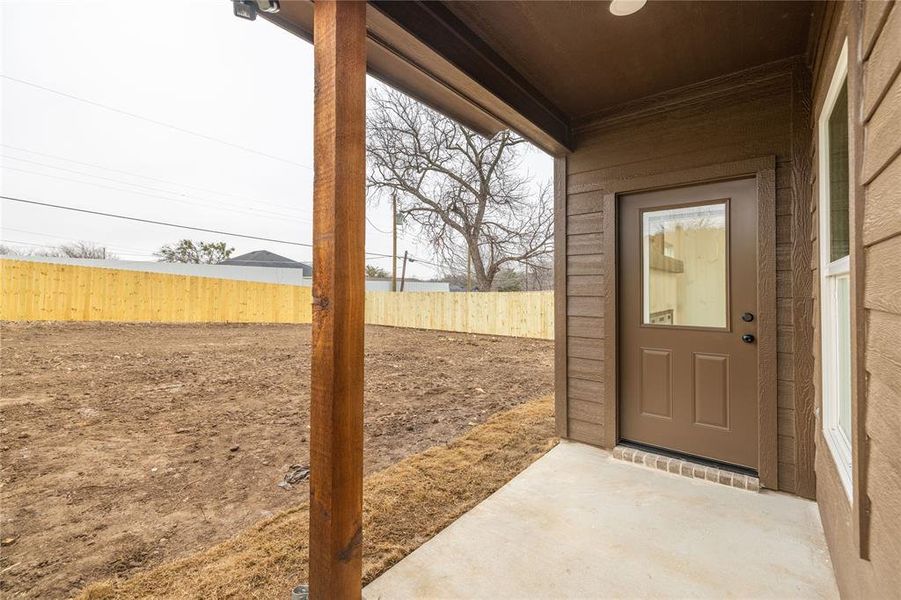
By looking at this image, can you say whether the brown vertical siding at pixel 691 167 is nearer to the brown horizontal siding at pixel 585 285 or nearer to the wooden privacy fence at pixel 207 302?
the brown horizontal siding at pixel 585 285

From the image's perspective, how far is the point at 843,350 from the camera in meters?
1.52

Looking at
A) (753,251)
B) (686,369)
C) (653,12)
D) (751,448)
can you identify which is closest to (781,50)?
(653,12)

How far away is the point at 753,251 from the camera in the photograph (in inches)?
89.9

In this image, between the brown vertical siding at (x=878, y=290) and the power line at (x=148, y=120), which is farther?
the power line at (x=148, y=120)

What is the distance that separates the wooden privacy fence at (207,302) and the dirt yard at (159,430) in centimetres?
29

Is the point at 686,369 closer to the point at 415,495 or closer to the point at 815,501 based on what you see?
the point at 815,501

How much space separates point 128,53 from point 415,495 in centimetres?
681

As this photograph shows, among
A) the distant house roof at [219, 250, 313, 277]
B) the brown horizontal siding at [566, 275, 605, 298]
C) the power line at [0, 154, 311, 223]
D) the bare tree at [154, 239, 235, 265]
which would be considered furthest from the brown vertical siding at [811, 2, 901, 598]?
the distant house roof at [219, 250, 313, 277]

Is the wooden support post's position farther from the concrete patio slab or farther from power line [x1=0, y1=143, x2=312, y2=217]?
power line [x1=0, y1=143, x2=312, y2=217]

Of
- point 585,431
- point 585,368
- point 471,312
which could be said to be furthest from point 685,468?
point 471,312

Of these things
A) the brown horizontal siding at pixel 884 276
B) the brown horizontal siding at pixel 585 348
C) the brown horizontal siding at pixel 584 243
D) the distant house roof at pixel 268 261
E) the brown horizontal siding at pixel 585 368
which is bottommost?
the brown horizontal siding at pixel 585 368

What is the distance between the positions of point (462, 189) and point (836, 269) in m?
10.0

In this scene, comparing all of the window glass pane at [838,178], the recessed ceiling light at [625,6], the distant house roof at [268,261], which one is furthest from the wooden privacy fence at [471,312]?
the distant house roof at [268,261]

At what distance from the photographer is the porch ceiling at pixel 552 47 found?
1717 mm
